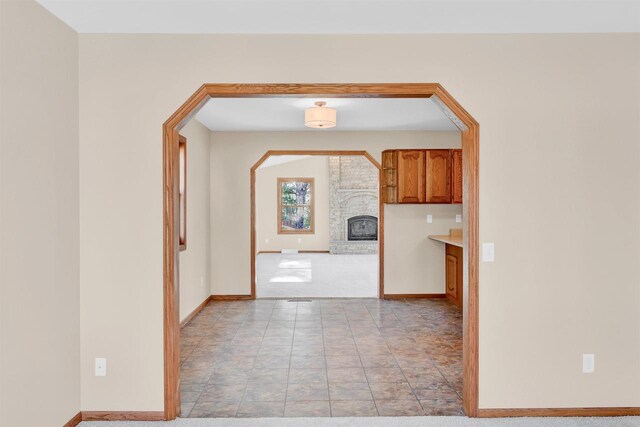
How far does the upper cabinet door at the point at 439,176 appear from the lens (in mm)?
6125

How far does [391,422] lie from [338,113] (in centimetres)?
350

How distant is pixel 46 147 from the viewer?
2367 mm

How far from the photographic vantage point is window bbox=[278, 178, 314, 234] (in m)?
13.2

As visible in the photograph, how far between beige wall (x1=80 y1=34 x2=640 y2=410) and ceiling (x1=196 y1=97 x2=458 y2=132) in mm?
1560

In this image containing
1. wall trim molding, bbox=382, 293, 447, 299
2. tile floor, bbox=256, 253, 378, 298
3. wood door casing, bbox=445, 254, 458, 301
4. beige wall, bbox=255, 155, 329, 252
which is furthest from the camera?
beige wall, bbox=255, 155, 329, 252

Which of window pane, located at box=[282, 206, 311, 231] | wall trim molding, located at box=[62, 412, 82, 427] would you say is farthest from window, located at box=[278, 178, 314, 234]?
wall trim molding, located at box=[62, 412, 82, 427]

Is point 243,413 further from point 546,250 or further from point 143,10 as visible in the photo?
point 143,10

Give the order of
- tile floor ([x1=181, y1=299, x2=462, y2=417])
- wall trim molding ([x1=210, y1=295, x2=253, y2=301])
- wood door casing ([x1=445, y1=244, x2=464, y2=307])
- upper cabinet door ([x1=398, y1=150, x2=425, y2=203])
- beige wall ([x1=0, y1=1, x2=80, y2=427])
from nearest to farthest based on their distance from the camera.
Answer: beige wall ([x1=0, y1=1, x2=80, y2=427])
tile floor ([x1=181, y1=299, x2=462, y2=417])
wood door casing ([x1=445, y1=244, x2=464, y2=307])
upper cabinet door ([x1=398, y1=150, x2=425, y2=203])
wall trim molding ([x1=210, y1=295, x2=253, y2=301])

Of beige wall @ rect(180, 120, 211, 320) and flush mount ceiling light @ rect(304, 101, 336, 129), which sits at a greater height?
flush mount ceiling light @ rect(304, 101, 336, 129)

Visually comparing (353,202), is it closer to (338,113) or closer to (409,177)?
(409,177)

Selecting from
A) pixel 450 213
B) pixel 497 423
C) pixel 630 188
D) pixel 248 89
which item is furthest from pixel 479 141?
pixel 450 213

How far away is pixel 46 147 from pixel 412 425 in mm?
2651

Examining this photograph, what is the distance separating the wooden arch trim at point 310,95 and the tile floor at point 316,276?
3918 millimetres

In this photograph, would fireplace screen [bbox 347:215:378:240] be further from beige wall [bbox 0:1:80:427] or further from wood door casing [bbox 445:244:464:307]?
beige wall [bbox 0:1:80:427]
